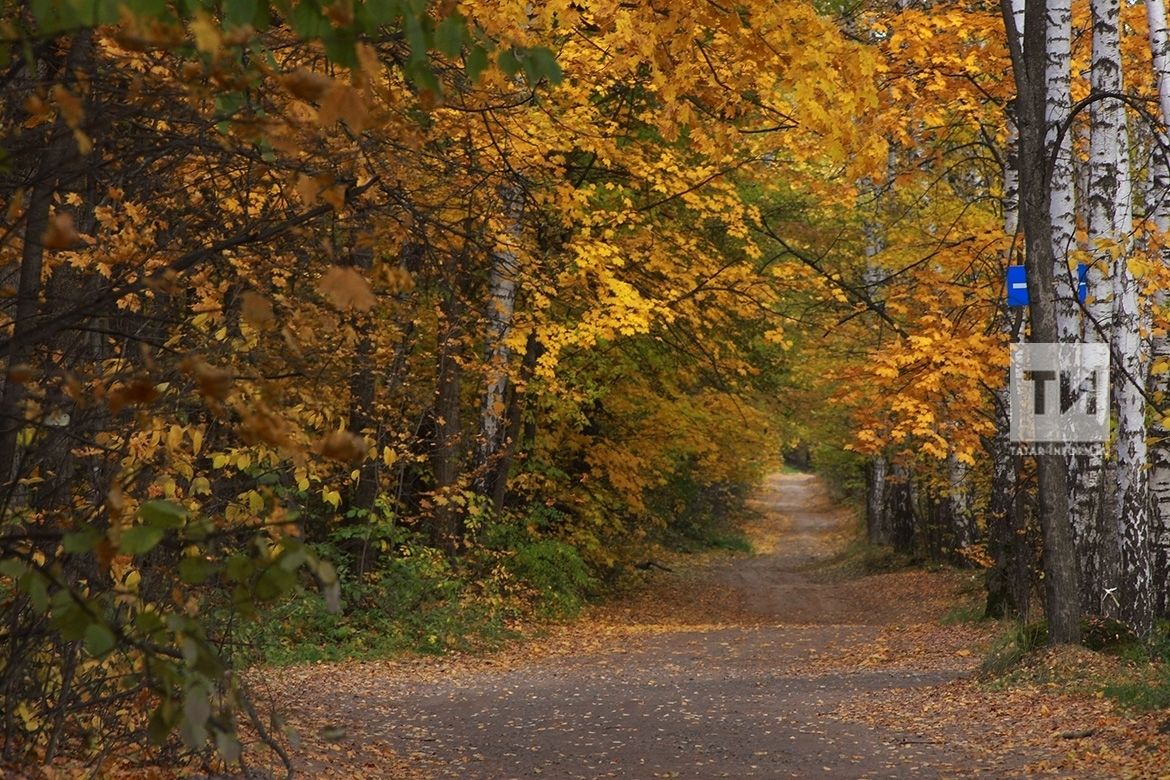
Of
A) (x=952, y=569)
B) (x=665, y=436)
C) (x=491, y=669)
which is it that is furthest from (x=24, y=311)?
(x=952, y=569)

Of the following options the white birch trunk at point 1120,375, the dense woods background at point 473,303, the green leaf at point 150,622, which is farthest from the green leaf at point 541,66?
the white birch trunk at point 1120,375

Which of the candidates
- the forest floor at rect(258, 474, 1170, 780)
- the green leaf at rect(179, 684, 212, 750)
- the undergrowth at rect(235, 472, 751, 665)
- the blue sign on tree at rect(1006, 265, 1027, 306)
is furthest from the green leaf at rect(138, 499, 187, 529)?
the undergrowth at rect(235, 472, 751, 665)

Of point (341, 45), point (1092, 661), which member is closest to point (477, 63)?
point (341, 45)

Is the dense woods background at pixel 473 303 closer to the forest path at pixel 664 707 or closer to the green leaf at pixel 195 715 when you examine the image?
Answer: the green leaf at pixel 195 715

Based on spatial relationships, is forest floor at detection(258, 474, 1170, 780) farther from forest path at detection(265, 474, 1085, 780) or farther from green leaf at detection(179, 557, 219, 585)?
green leaf at detection(179, 557, 219, 585)

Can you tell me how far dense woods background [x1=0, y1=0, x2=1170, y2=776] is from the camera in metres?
3.54

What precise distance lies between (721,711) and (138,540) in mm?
8847

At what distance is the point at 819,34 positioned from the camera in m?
6.81

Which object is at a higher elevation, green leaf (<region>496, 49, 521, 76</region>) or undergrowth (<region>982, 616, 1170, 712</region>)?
green leaf (<region>496, 49, 521, 76</region>)

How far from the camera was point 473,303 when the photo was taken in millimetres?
12117

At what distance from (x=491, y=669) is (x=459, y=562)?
363 cm

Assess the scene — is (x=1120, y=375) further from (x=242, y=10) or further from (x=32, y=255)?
(x=242, y=10)

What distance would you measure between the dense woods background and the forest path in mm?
1317

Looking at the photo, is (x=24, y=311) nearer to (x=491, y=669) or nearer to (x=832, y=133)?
(x=832, y=133)
